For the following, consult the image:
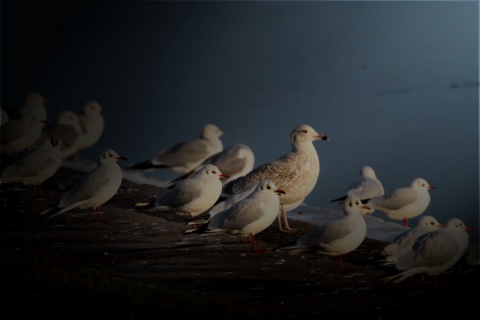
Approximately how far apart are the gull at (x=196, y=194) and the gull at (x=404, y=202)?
217 cm

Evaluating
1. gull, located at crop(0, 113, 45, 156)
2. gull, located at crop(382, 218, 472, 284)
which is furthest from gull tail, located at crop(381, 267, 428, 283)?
gull, located at crop(0, 113, 45, 156)

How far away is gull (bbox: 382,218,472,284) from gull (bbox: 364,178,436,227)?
11.4ft

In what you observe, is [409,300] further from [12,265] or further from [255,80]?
[255,80]

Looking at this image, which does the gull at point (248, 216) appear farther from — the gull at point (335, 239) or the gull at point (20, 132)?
the gull at point (20, 132)

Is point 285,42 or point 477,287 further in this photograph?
point 285,42

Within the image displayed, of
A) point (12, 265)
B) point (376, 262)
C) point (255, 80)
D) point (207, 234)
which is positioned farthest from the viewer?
point (255, 80)

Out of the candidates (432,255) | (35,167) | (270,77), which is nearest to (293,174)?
(35,167)

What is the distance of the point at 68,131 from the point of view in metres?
13.2

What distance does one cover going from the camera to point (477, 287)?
22.7 ft

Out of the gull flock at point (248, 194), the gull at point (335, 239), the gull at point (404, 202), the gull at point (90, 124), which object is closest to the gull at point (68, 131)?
the gull flock at point (248, 194)

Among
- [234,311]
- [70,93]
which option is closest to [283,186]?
[234,311]

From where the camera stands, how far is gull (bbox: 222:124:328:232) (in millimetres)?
9398

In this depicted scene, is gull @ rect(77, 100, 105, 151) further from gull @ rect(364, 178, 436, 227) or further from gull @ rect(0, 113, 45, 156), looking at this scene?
gull @ rect(364, 178, 436, 227)

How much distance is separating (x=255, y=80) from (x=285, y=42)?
2.89 metres
